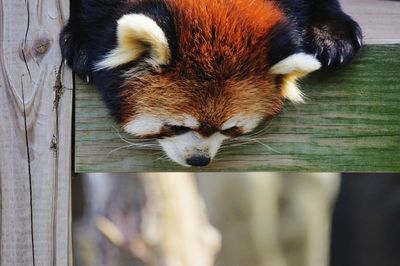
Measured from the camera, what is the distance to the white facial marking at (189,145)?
164 centimetres

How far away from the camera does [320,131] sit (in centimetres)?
171

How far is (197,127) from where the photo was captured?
63.4 inches

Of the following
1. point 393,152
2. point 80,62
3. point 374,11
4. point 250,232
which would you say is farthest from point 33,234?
point 250,232

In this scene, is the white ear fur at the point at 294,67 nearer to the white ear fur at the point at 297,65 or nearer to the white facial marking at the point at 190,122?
the white ear fur at the point at 297,65

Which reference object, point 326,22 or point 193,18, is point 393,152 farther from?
point 193,18

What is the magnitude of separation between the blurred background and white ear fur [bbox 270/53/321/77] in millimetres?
2000

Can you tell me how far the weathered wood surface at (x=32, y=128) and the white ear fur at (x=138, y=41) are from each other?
0.18 metres

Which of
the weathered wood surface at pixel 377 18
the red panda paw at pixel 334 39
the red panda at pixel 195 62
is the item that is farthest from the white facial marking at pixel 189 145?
the weathered wood surface at pixel 377 18

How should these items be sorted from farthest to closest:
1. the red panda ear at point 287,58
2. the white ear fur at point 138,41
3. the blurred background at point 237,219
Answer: the blurred background at point 237,219
the red panda ear at point 287,58
the white ear fur at point 138,41

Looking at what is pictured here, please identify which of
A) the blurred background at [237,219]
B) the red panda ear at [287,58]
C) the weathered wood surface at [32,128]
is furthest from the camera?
the blurred background at [237,219]

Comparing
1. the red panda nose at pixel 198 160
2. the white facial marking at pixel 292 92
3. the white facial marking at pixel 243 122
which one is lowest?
the red panda nose at pixel 198 160

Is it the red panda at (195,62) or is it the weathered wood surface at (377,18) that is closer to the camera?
the red panda at (195,62)

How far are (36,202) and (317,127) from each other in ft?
2.21

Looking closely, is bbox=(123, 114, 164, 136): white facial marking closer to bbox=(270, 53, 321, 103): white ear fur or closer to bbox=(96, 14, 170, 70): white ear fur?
bbox=(96, 14, 170, 70): white ear fur
